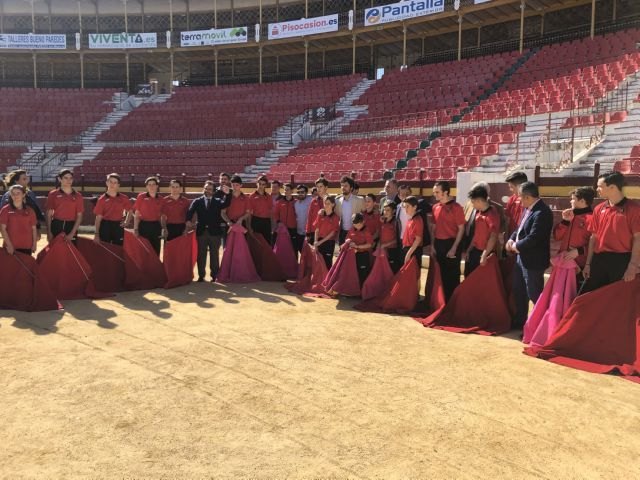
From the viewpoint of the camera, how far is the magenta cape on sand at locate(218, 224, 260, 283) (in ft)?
28.3

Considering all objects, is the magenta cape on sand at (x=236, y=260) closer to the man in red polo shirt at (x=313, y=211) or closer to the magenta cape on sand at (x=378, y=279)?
the man in red polo shirt at (x=313, y=211)

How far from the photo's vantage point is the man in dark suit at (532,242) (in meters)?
5.31

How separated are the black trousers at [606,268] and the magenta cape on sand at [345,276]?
3.19 m

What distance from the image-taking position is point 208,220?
848 centimetres

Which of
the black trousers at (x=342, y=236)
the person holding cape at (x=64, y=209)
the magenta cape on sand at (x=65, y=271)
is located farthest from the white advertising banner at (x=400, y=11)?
the magenta cape on sand at (x=65, y=271)

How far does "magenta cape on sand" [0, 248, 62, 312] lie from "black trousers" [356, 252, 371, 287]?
3.90 metres

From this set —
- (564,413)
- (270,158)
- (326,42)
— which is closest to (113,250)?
(564,413)

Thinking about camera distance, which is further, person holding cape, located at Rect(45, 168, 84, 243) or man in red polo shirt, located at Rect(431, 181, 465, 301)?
person holding cape, located at Rect(45, 168, 84, 243)

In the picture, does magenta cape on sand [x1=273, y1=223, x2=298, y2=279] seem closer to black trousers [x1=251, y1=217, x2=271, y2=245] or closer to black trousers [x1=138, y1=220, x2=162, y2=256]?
black trousers [x1=251, y1=217, x2=271, y2=245]

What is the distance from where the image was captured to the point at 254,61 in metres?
33.2

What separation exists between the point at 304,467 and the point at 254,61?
108 ft

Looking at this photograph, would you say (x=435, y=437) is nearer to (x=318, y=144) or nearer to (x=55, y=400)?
(x=55, y=400)

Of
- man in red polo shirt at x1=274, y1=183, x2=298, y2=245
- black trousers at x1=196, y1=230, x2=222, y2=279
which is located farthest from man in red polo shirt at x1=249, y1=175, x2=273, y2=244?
black trousers at x1=196, y1=230, x2=222, y2=279

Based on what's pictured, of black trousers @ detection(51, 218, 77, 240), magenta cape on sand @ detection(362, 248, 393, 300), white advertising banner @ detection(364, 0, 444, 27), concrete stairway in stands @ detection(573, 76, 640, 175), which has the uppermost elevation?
white advertising banner @ detection(364, 0, 444, 27)
